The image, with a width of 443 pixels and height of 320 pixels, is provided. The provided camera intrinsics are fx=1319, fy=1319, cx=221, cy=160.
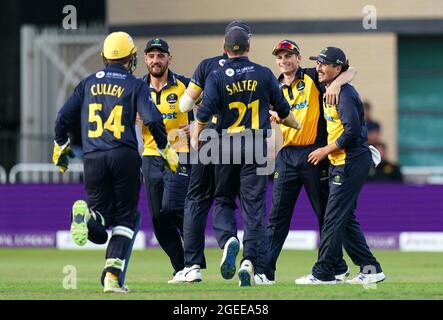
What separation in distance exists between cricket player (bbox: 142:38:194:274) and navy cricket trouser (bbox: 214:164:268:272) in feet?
3.41

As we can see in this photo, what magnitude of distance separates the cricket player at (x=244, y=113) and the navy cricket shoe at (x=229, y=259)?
243 millimetres

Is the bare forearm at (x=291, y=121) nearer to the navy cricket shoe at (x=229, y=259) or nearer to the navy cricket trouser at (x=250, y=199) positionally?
the navy cricket trouser at (x=250, y=199)

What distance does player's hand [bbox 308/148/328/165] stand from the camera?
12623 millimetres

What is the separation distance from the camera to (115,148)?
11.4 meters

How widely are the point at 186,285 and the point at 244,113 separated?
1713 mm

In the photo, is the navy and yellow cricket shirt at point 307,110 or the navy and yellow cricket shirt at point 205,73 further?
the navy and yellow cricket shirt at point 307,110

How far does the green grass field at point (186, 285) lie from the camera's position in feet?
36.8

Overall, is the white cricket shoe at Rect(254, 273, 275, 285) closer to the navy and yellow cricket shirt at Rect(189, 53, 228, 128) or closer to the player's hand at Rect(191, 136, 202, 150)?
the player's hand at Rect(191, 136, 202, 150)

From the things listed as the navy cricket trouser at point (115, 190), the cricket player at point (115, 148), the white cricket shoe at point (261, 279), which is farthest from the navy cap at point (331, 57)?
the navy cricket trouser at point (115, 190)

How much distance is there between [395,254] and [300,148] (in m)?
6.66

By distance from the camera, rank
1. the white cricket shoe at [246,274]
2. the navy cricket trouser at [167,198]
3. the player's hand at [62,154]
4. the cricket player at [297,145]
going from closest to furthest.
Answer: the player's hand at [62,154] → the white cricket shoe at [246,274] → the cricket player at [297,145] → the navy cricket trouser at [167,198]

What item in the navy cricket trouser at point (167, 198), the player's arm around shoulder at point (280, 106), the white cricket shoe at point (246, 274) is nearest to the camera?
the white cricket shoe at point (246, 274)

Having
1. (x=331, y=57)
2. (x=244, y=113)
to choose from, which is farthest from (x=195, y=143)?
(x=331, y=57)

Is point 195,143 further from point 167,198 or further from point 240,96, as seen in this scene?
point 167,198
